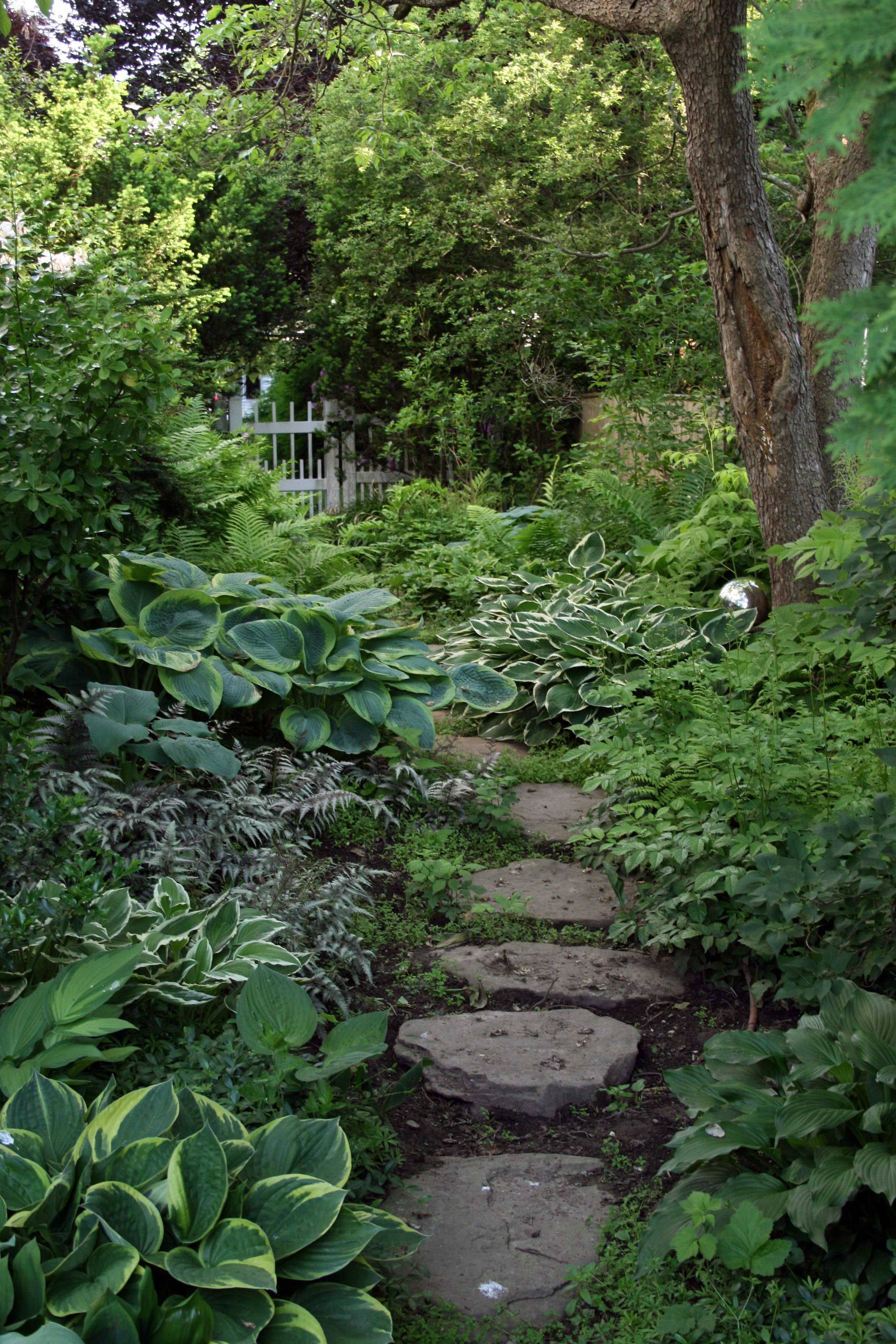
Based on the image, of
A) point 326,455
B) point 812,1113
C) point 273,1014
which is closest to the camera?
point 812,1113

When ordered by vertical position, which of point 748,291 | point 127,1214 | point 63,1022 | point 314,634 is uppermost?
point 748,291

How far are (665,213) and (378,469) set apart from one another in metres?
4.02

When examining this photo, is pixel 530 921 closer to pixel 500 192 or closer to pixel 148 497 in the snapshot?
pixel 148 497

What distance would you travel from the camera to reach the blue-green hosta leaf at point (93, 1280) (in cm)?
145

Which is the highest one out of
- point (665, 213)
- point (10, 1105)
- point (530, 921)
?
point (665, 213)

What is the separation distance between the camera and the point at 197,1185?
1.61 metres

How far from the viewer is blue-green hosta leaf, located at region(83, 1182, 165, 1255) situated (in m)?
1.56

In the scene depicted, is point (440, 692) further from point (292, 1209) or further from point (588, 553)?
point (292, 1209)

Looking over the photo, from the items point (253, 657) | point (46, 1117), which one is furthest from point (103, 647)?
point (46, 1117)

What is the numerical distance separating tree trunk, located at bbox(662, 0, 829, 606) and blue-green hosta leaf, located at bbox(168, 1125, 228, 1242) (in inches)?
140

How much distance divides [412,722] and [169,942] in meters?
1.83

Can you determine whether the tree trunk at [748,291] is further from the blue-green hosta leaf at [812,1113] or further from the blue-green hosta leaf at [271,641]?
the blue-green hosta leaf at [812,1113]

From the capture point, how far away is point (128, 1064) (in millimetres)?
2156

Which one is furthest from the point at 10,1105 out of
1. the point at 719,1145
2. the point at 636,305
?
the point at 636,305
